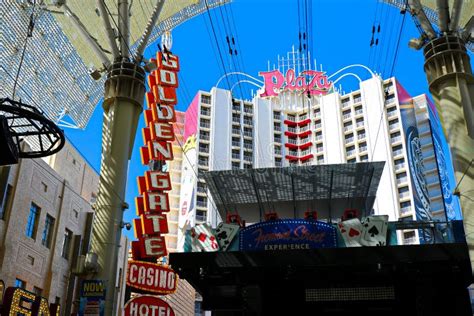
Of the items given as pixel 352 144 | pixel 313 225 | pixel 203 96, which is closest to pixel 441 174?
pixel 352 144

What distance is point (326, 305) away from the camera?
19469 millimetres

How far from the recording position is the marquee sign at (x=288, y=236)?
1764 cm

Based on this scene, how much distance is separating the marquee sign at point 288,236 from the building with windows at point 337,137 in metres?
60.2

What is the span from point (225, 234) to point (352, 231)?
4.41 meters

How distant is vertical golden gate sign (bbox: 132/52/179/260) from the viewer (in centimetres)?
2475

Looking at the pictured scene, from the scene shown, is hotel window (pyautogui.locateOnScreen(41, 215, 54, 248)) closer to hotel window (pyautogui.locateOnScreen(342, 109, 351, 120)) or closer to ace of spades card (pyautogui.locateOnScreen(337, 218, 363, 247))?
ace of spades card (pyautogui.locateOnScreen(337, 218, 363, 247))

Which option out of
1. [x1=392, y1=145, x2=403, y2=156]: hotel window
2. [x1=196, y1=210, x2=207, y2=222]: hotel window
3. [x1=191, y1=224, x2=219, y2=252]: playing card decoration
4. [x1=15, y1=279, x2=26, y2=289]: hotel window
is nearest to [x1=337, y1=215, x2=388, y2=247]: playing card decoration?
[x1=191, y1=224, x2=219, y2=252]: playing card decoration

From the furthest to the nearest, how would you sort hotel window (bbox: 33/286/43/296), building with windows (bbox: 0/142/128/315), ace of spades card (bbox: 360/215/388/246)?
hotel window (bbox: 33/286/43/296) → building with windows (bbox: 0/142/128/315) → ace of spades card (bbox: 360/215/388/246)

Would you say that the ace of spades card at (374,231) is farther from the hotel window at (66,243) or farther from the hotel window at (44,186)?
the hotel window at (66,243)

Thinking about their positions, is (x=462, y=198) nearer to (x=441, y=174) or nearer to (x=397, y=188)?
(x=397, y=188)

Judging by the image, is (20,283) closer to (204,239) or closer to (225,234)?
(204,239)

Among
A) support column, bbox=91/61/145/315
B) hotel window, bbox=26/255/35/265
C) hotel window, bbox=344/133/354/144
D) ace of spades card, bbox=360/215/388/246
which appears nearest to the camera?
support column, bbox=91/61/145/315

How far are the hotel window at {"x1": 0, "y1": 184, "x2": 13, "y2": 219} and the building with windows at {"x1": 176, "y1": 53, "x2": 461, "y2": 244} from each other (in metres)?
55.7

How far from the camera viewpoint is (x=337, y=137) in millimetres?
91312
